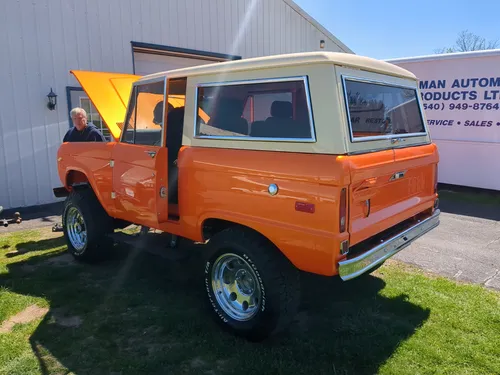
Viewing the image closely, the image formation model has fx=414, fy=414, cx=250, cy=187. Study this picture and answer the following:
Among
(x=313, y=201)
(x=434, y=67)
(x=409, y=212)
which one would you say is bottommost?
(x=409, y=212)

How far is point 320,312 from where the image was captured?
12.9 feet

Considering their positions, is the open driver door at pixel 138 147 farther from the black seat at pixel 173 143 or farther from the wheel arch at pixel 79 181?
the wheel arch at pixel 79 181

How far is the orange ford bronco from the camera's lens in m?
2.95

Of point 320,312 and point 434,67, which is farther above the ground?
point 434,67

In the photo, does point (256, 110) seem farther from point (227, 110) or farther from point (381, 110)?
point (381, 110)

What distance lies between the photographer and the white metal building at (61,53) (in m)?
7.83

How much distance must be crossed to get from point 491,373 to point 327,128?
214 centimetres

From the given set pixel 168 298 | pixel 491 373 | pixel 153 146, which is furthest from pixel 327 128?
pixel 168 298

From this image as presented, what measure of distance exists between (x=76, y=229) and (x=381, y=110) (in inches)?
158

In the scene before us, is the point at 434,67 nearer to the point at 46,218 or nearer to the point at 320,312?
the point at 320,312

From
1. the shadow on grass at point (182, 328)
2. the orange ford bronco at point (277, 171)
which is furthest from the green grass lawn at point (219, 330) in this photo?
the orange ford bronco at point (277, 171)

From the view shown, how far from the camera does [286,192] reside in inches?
120

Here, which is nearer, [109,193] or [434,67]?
[109,193]

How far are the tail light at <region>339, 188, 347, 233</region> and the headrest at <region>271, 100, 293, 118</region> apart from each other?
77cm
